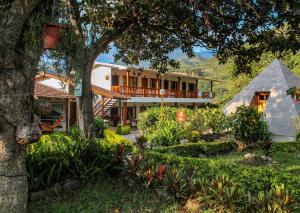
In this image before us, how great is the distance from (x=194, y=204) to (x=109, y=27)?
16.2ft

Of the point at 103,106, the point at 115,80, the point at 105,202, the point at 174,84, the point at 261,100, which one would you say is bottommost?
the point at 105,202

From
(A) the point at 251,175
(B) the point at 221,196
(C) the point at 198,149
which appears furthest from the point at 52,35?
(C) the point at 198,149

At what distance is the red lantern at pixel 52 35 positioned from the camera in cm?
506

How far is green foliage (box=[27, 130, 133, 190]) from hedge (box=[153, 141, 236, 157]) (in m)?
4.87

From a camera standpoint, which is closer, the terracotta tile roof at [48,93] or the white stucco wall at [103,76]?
the terracotta tile roof at [48,93]

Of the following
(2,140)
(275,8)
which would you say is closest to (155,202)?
(2,140)

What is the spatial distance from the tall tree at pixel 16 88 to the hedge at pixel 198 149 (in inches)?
319

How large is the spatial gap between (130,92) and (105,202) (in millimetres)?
29687

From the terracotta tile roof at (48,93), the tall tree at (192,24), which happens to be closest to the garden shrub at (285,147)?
the tall tree at (192,24)

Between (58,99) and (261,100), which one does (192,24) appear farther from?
(58,99)

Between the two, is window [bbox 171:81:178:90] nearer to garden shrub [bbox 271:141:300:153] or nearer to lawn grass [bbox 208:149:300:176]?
garden shrub [bbox 271:141:300:153]

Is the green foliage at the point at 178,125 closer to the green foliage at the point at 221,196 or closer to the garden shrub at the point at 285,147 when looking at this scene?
the garden shrub at the point at 285,147

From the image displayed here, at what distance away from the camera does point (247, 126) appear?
1636cm

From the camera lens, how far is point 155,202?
22.2 ft
